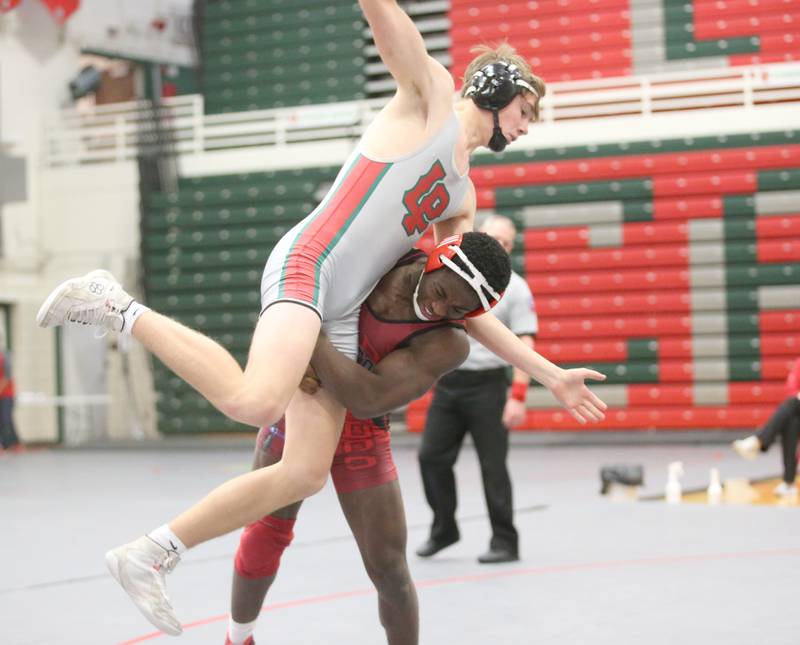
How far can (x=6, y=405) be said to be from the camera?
14.4 metres

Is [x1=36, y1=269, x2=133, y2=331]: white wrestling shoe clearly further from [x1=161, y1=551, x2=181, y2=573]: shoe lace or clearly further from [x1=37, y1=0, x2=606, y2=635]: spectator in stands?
[x1=161, y1=551, x2=181, y2=573]: shoe lace

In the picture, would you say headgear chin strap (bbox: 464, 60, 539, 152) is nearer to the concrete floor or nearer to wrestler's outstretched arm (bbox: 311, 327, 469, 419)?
wrestler's outstretched arm (bbox: 311, 327, 469, 419)

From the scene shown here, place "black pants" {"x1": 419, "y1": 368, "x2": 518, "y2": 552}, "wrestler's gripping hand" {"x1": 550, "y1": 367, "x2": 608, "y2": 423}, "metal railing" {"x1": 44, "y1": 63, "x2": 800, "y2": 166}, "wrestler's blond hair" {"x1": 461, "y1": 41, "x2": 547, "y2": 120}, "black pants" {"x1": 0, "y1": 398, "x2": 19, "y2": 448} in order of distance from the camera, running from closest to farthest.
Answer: "wrestler's gripping hand" {"x1": 550, "y1": 367, "x2": 608, "y2": 423} → "wrestler's blond hair" {"x1": 461, "y1": 41, "x2": 547, "y2": 120} → "black pants" {"x1": 419, "y1": 368, "x2": 518, "y2": 552} → "metal railing" {"x1": 44, "y1": 63, "x2": 800, "y2": 166} → "black pants" {"x1": 0, "y1": 398, "x2": 19, "y2": 448}

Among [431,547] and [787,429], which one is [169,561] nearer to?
[431,547]

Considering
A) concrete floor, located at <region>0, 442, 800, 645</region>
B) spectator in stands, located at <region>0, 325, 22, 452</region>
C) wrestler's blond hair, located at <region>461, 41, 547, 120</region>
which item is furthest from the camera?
spectator in stands, located at <region>0, 325, 22, 452</region>

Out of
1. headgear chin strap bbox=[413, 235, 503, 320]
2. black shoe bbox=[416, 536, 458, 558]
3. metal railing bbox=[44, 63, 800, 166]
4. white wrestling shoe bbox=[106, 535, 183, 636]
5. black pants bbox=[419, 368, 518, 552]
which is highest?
metal railing bbox=[44, 63, 800, 166]

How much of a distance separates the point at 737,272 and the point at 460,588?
1018 cm

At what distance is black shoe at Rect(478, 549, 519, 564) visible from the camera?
567cm

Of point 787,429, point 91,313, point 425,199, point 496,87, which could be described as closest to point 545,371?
point 425,199

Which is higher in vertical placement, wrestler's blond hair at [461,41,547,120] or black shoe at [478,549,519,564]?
wrestler's blond hair at [461,41,547,120]

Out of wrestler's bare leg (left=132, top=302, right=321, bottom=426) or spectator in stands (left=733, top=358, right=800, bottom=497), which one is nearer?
wrestler's bare leg (left=132, top=302, right=321, bottom=426)

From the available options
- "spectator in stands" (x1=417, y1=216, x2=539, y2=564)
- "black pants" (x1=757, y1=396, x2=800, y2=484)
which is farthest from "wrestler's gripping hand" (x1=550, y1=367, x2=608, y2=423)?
"black pants" (x1=757, y1=396, x2=800, y2=484)

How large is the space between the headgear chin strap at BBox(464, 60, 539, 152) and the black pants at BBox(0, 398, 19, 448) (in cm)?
1223

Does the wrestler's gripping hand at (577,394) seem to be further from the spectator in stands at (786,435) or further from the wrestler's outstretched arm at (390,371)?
the spectator in stands at (786,435)
